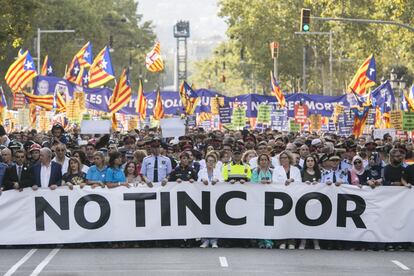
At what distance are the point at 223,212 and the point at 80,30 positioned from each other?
78.2 metres

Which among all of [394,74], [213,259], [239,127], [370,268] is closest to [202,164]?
[213,259]

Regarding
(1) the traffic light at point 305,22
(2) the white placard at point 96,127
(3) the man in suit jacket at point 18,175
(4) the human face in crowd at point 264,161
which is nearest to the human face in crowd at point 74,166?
(3) the man in suit jacket at point 18,175

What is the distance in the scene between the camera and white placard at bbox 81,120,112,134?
107ft

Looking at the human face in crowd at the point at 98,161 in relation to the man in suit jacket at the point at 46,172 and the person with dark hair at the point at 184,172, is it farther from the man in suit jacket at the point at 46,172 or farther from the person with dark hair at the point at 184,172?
the person with dark hair at the point at 184,172

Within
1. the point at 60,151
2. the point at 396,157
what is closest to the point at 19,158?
the point at 60,151

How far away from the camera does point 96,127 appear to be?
107 feet

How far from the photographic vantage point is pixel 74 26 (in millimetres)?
97062

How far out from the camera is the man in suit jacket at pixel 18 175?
2003cm

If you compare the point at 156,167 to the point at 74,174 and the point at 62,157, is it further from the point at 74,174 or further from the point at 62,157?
the point at 74,174

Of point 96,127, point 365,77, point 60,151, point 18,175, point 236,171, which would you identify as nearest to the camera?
point 18,175

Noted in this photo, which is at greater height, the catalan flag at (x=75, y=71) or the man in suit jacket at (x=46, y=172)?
the catalan flag at (x=75, y=71)

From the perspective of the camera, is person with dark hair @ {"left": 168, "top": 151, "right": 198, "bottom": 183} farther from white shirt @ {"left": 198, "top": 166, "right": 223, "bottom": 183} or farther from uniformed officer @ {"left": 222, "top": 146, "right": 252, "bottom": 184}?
uniformed officer @ {"left": 222, "top": 146, "right": 252, "bottom": 184}

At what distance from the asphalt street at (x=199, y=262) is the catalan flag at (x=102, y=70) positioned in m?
26.7

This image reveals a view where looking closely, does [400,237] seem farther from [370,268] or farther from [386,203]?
[370,268]
